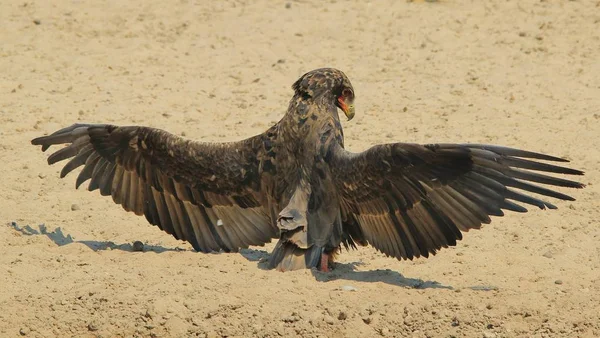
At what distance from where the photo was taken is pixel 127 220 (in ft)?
31.4

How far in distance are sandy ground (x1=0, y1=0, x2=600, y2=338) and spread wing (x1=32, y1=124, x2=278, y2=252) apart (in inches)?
9.7

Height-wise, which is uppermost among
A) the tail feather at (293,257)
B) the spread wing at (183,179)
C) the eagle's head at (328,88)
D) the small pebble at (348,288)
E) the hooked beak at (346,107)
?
the eagle's head at (328,88)

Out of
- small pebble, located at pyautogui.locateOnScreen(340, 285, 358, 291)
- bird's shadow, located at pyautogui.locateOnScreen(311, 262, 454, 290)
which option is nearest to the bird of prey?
bird's shadow, located at pyautogui.locateOnScreen(311, 262, 454, 290)

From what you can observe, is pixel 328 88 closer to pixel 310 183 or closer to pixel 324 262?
pixel 310 183

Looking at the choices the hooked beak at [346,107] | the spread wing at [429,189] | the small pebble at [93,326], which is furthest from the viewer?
the hooked beak at [346,107]

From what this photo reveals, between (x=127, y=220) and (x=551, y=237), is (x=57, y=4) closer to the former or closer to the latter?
(x=127, y=220)

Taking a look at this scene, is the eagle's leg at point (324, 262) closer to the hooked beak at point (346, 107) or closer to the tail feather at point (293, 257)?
the tail feather at point (293, 257)

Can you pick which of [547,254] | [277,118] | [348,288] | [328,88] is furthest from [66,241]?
[547,254]

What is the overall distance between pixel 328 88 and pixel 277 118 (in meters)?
2.92

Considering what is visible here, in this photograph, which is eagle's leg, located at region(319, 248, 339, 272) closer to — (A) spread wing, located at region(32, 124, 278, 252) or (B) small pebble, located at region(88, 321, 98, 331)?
(A) spread wing, located at region(32, 124, 278, 252)

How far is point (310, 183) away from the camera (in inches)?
328

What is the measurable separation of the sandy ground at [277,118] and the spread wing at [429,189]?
1.11 feet

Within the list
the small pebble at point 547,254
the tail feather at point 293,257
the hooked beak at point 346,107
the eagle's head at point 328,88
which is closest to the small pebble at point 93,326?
the tail feather at point 293,257

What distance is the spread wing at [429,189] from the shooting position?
7.54 m
